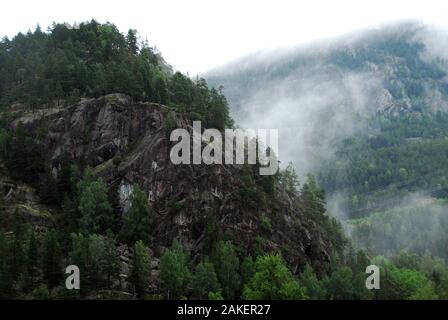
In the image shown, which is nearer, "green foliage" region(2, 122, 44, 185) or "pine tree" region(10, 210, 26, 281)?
"pine tree" region(10, 210, 26, 281)

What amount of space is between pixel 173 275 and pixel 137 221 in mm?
19473

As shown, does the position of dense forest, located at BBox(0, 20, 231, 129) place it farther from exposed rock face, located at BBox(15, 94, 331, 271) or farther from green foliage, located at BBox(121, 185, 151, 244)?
green foliage, located at BBox(121, 185, 151, 244)

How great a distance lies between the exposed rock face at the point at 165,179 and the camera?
117 meters

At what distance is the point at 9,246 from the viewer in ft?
318

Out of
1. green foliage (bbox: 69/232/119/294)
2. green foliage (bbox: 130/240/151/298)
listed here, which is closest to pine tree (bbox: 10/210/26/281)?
green foliage (bbox: 69/232/119/294)

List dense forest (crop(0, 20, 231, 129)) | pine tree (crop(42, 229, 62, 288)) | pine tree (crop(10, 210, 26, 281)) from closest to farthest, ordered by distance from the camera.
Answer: pine tree (crop(10, 210, 26, 281)) → pine tree (crop(42, 229, 62, 288)) → dense forest (crop(0, 20, 231, 129))

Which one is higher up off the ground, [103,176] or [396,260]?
[103,176]

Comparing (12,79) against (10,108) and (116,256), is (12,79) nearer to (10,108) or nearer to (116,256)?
(10,108)

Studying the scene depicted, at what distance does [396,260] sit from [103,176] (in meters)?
89.7

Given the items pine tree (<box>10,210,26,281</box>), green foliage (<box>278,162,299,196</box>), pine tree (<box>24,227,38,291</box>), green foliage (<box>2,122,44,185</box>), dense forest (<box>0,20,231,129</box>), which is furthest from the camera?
green foliage (<box>278,162,299,196</box>)

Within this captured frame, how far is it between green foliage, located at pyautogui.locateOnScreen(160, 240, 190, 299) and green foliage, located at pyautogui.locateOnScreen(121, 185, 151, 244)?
11761 mm

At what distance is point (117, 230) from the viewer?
113688 millimetres

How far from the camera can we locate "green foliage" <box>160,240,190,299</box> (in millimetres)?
94750
